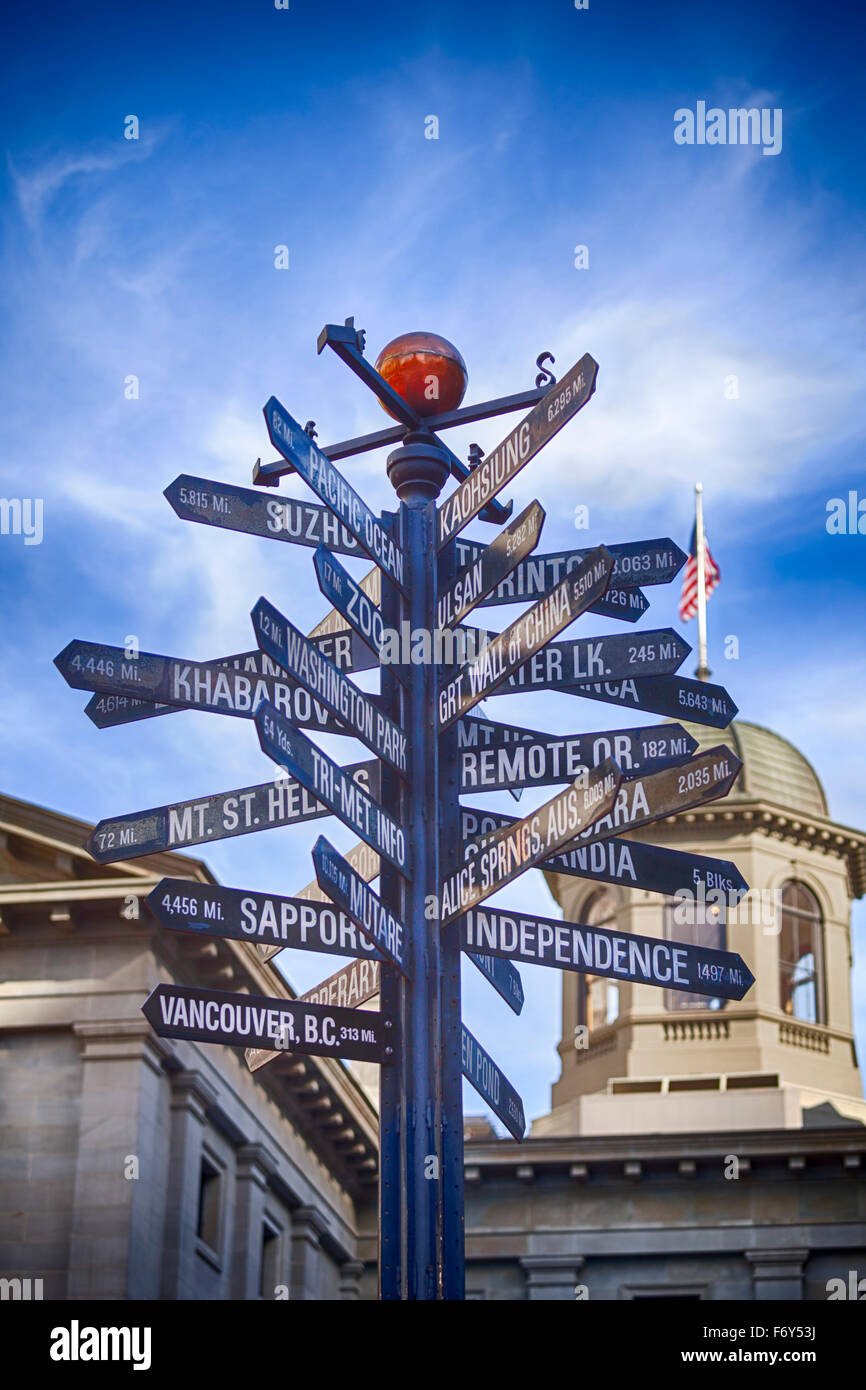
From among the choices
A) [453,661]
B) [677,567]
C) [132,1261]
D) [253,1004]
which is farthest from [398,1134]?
[132,1261]

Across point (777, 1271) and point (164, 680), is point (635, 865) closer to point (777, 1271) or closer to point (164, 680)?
point (164, 680)

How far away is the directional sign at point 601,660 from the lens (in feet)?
29.1

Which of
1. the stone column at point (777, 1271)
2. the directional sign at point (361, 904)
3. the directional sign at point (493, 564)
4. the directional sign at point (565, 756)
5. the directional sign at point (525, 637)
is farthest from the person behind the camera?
the stone column at point (777, 1271)

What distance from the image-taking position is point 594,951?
8.42 meters

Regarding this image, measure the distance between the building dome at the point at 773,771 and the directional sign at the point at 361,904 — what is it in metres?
29.5

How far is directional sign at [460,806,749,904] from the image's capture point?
870 centimetres

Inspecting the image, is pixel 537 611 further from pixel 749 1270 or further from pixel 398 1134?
pixel 749 1270

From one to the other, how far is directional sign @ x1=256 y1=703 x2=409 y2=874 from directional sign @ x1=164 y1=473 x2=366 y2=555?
1.36m

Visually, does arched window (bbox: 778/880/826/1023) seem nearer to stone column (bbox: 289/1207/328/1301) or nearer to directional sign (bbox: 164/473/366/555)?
stone column (bbox: 289/1207/328/1301)

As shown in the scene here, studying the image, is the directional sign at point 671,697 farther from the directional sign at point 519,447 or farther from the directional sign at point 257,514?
the directional sign at point 257,514

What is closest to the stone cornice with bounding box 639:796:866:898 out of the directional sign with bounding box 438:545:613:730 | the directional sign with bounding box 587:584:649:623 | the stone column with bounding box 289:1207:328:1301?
the stone column with bounding box 289:1207:328:1301

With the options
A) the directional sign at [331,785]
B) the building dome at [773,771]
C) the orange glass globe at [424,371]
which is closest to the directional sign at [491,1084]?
the directional sign at [331,785]
